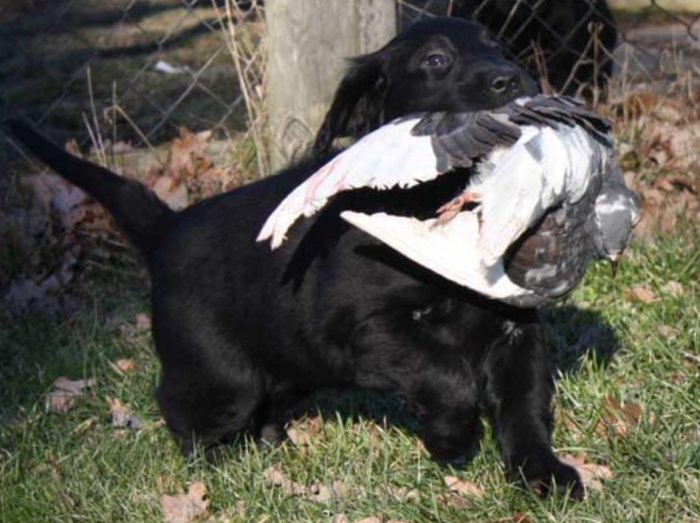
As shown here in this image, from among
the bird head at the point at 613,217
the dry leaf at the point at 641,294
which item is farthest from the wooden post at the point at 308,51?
the bird head at the point at 613,217

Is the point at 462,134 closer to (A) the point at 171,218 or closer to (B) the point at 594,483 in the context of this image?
(B) the point at 594,483

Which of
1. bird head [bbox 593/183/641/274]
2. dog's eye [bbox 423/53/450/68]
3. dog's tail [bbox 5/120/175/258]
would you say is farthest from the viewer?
dog's tail [bbox 5/120/175/258]

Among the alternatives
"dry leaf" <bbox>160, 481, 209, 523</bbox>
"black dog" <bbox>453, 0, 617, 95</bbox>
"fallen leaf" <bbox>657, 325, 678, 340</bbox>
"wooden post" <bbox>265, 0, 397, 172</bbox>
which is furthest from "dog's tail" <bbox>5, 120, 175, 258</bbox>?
"black dog" <bbox>453, 0, 617, 95</bbox>

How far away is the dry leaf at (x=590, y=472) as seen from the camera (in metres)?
3.27

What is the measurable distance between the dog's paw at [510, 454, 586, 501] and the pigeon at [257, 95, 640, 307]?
16.0 inches

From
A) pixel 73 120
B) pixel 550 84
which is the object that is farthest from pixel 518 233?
pixel 73 120

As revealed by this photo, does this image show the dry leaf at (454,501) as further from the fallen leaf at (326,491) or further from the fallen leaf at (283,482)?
the fallen leaf at (283,482)

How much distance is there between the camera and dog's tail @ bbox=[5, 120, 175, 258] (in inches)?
153

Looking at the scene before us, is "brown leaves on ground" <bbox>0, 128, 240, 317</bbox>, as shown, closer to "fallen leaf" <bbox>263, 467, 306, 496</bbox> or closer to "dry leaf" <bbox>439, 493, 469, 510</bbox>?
"fallen leaf" <bbox>263, 467, 306, 496</bbox>

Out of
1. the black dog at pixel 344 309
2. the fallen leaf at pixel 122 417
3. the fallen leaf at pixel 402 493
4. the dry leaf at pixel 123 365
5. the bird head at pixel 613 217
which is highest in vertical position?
the bird head at pixel 613 217

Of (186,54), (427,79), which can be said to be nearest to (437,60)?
(427,79)

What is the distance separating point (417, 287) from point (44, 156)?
1209mm

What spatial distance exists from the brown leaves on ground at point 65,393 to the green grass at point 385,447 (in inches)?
1.2

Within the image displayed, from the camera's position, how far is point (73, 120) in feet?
20.6
